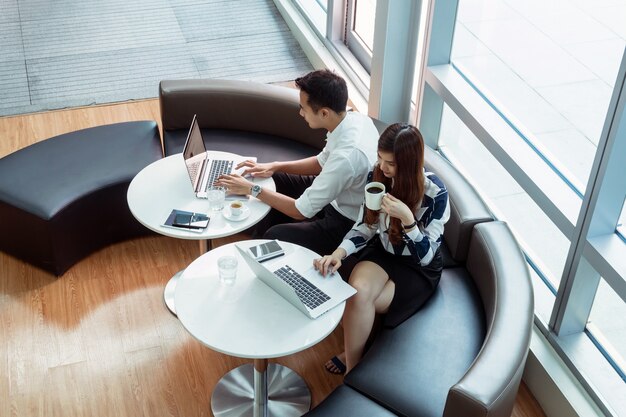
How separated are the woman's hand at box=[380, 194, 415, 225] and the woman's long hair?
75 millimetres

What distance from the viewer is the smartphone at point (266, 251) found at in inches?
135

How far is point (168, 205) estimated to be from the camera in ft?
12.6

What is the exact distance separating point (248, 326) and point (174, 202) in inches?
40.1

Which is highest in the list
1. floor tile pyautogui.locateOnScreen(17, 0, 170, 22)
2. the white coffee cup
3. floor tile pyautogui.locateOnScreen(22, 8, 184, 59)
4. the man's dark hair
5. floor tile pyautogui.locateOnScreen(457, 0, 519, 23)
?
floor tile pyautogui.locateOnScreen(457, 0, 519, 23)

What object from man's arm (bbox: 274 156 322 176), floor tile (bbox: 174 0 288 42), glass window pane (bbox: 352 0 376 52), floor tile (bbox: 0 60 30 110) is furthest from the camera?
floor tile (bbox: 174 0 288 42)

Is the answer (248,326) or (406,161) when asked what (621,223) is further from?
(248,326)

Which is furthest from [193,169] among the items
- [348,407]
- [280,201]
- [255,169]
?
[348,407]

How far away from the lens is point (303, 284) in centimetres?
331

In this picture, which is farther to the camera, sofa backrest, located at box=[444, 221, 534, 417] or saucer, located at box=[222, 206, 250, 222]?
saucer, located at box=[222, 206, 250, 222]

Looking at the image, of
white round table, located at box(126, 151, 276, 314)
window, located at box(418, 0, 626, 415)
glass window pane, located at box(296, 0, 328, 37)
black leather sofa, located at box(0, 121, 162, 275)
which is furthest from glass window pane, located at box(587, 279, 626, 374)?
glass window pane, located at box(296, 0, 328, 37)

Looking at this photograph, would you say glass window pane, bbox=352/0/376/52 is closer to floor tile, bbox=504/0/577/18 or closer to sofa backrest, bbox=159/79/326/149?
sofa backrest, bbox=159/79/326/149

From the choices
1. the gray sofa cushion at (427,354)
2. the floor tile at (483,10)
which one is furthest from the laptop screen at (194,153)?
the floor tile at (483,10)

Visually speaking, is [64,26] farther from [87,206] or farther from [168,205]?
[168,205]

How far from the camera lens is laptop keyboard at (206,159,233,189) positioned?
4012 millimetres
